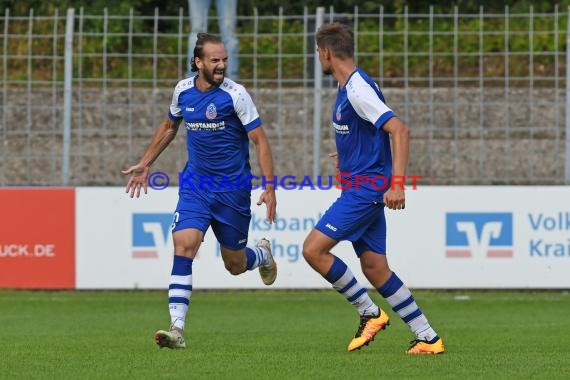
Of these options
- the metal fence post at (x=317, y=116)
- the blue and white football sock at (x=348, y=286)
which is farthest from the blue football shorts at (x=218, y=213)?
the metal fence post at (x=317, y=116)

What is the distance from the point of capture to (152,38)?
15.4 m

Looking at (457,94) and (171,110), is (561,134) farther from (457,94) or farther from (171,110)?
(171,110)

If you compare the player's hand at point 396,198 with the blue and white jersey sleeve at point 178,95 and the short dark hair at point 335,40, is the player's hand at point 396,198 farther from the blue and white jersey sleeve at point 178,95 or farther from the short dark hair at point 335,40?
the blue and white jersey sleeve at point 178,95

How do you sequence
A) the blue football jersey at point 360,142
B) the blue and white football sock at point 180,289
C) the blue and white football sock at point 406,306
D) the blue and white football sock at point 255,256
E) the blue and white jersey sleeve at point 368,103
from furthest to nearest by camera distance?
the blue and white football sock at point 255,256
the blue and white football sock at point 180,289
the blue and white football sock at point 406,306
the blue football jersey at point 360,142
the blue and white jersey sleeve at point 368,103

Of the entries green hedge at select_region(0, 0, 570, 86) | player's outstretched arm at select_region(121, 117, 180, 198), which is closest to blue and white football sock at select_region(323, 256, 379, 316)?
player's outstretched arm at select_region(121, 117, 180, 198)

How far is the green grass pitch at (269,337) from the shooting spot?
25.8 ft

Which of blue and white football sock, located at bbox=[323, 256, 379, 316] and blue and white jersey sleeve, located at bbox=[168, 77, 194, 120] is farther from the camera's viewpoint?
blue and white jersey sleeve, located at bbox=[168, 77, 194, 120]

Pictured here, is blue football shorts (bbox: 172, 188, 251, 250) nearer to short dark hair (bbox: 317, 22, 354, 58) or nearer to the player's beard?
the player's beard

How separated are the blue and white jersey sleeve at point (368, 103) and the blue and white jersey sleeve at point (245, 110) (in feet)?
3.50

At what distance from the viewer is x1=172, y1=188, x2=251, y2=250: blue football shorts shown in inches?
375

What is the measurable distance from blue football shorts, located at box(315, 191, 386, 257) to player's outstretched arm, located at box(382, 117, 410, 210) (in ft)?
1.18

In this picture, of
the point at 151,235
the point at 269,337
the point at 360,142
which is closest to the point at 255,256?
the point at 269,337

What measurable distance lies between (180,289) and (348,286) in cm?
112

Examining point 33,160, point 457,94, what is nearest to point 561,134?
point 457,94
